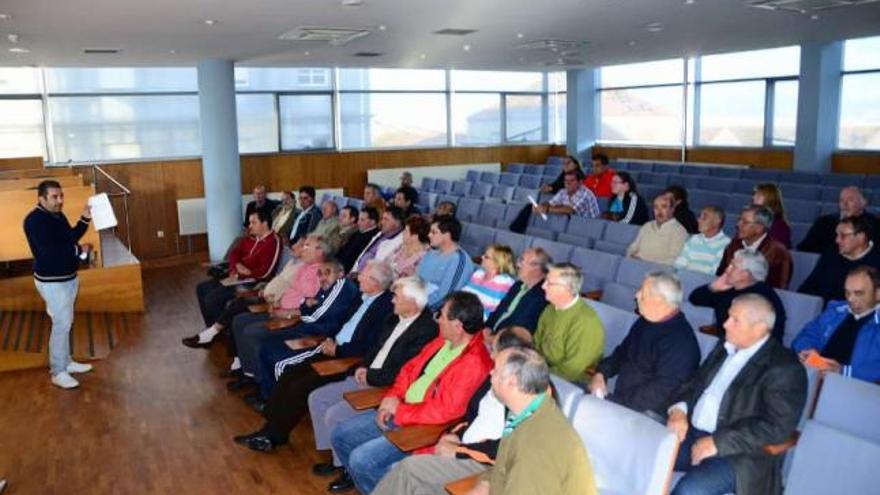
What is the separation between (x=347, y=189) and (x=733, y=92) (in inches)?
284

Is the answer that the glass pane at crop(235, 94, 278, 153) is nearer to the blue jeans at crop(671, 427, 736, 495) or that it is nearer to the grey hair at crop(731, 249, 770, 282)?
the grey hair at crop(731, 249, 770, 282)

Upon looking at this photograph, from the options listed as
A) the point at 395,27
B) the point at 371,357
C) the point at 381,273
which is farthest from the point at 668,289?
the point at 395,27

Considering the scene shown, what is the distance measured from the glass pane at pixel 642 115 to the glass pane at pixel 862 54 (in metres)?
3.16

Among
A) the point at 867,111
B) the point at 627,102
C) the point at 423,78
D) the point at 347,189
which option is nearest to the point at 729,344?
the point at 867,111

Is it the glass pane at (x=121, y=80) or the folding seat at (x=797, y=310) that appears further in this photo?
the glass pane at (x=121, y=80)

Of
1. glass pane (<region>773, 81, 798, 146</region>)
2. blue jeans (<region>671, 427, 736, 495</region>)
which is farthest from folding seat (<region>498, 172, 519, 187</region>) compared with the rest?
blue jeans (<region>671, 427, 736, 495</region>)

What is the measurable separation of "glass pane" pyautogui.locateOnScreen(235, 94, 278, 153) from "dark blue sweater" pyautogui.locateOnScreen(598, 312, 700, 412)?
10.1m

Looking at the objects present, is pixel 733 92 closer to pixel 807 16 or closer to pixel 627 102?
pixel 627 102

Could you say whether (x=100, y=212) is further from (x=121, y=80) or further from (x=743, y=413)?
(x=121, y=80)

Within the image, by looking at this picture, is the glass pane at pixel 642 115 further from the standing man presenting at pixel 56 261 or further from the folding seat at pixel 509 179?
the standing man presenting at pixel 56 261

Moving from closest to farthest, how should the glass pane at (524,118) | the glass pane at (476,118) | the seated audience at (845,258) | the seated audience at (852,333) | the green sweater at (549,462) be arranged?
the green sweater at (549,462) → the seated audience at (852,333) → the seated audience at (845,258) → the glass pane at (476,118) → the glass pane at (524,118)

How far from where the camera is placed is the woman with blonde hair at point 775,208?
5797 millimetres

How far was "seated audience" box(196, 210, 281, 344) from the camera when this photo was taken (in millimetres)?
6539

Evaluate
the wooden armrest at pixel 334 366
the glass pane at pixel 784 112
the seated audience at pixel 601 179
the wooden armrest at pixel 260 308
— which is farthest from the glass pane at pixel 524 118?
the wooden armrest at pixel 334 366
